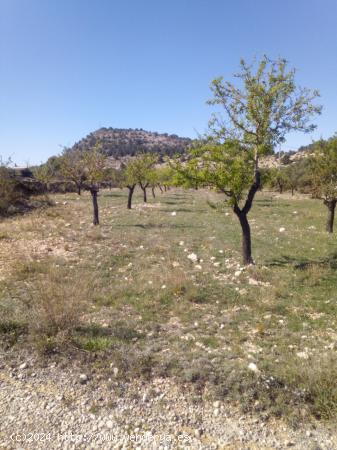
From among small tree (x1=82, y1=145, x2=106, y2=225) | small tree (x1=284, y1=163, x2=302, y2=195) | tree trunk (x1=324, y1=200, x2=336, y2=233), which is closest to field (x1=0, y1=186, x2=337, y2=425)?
tree trunk (x1=324, y1=200, x2=336, y2=233)

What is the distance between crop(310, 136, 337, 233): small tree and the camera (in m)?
17.4

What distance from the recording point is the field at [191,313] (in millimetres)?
5160

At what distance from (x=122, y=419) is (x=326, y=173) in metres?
18.3

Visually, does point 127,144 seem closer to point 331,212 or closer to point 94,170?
point 94,170

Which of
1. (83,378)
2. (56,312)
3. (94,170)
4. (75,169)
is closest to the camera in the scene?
(83,378)

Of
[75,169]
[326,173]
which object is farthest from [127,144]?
[326,173]

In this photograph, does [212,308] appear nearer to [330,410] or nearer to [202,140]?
[330,410]

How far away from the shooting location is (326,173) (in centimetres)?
1780

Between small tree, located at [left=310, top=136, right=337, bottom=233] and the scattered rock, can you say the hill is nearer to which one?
small tree, located at [left=310, top=136, right=337, bottom=233]

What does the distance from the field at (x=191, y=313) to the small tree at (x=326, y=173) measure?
356 centimetres

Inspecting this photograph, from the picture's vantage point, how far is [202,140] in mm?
11805

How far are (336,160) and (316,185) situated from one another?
6.23ft

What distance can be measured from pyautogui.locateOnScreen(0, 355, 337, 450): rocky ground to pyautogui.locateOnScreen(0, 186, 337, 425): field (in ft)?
0.91

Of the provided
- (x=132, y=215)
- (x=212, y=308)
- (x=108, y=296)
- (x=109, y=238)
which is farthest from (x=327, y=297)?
(x=132, y=215)
